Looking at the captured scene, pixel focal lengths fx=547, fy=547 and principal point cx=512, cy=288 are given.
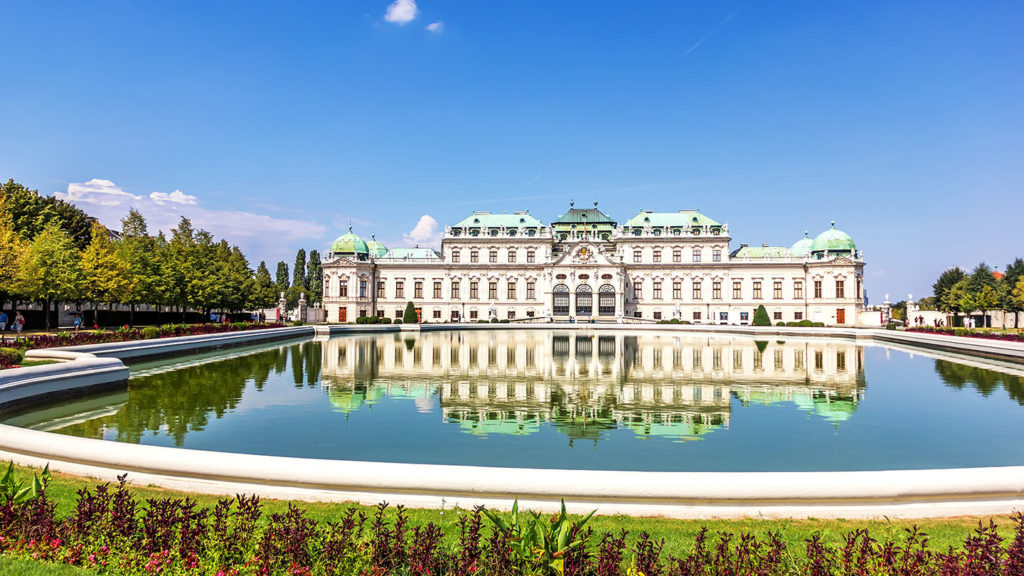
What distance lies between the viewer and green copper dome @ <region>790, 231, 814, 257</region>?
81.2m

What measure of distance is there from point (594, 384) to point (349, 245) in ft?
226

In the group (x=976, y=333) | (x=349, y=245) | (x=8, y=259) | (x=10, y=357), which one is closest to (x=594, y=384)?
(x=10, y=357)

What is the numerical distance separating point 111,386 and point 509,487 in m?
17.8

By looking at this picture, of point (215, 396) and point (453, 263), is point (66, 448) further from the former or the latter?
point (453, 263)

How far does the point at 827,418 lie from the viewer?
15312mm

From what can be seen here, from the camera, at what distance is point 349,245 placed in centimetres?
8294

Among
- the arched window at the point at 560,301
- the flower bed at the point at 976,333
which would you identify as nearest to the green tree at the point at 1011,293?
the flower bed at the point at 976,333

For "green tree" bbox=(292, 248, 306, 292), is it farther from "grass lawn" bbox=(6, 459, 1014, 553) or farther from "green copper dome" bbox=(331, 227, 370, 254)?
"grass lawn" bbox=(6, 459, 1014, 553)

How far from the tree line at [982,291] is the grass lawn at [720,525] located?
71180 mm

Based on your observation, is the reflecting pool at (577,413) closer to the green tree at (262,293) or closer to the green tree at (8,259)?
the green tree at (8,259)

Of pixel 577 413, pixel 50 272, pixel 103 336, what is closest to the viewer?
pixel 577 413

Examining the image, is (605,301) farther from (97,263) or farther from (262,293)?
(97,263)

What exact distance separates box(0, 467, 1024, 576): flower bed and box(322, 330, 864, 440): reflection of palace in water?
7.44 metres

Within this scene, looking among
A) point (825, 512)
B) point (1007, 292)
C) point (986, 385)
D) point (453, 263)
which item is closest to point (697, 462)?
point (825, 512)
